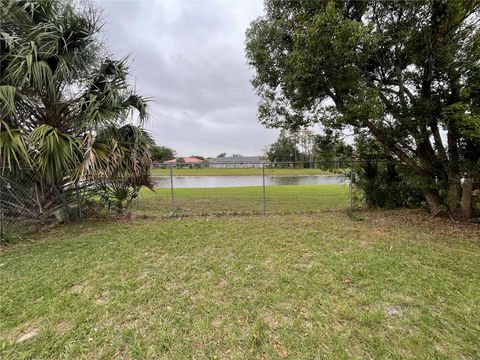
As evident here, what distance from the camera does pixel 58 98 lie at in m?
5.03

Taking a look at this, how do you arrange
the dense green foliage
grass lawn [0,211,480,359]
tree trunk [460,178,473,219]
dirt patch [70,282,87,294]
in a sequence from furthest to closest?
1. tree trunk [460,178,473,219]
2. the dense green foliage
3. dirt patch [70,282,87,294]
4. grass lawn [0,211,480,359]

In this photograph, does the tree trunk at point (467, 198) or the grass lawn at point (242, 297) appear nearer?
the grass lawn at point (242, 297)

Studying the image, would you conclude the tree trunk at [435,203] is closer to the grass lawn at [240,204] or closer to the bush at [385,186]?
the bush at [385,186]

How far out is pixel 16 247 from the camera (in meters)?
4.29

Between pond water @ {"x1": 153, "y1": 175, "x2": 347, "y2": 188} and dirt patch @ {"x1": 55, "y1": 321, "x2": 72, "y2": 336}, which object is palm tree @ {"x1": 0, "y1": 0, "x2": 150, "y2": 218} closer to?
dirt patch @ {"x1": 55, "y1": 321, "x2": 72, "y2": 336}

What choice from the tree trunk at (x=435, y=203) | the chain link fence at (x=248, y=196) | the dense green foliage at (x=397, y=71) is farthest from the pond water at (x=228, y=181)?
the dense green foliage at (x=397, y=71)

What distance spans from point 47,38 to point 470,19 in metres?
7.86

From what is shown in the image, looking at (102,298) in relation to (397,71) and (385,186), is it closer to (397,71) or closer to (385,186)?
(397,71)

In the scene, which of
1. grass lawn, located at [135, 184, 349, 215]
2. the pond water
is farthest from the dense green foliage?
the pond water

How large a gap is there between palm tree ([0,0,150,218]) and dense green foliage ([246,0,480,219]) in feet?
11.6

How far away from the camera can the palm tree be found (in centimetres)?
429

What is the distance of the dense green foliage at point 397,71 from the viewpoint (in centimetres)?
426

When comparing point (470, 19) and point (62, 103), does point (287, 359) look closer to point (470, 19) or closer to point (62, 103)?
point (62, 103)

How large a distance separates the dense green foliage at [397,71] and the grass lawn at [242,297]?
5.98 feet
